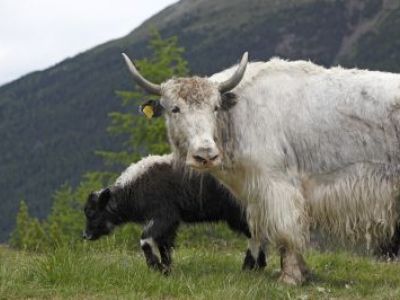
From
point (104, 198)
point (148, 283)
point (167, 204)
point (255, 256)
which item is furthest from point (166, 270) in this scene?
point (104, 198)

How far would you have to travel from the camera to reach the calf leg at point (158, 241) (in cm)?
980

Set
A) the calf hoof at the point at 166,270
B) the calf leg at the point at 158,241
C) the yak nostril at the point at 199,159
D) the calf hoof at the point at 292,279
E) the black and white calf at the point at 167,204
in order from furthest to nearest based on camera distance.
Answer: the black and white calf at the point at 167,204
the calf leg at the point at 158,241
the calf hoof at the point at 166,270
the calf hoof at the point at 292,279
the yak nostril at the point at 199,159

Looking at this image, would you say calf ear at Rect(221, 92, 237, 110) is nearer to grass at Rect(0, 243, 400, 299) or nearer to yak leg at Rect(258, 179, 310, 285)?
yak leg at Rect(258, 179, 310, 285)

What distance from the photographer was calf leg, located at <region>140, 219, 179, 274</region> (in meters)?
9.80

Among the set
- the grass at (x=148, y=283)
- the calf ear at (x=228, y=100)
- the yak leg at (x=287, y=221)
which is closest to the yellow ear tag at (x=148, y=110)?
the calf ear at (x=228, y=100)

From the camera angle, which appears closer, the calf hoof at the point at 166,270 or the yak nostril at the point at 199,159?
the yak nostril at the point at 199,159

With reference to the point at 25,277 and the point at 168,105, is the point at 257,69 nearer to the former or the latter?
the point at 168,105

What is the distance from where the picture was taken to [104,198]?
11477 mm

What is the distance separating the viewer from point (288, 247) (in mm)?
8711

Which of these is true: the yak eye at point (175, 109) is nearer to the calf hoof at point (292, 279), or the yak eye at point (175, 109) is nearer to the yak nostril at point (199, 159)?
the yak nostril at point (199, 159)

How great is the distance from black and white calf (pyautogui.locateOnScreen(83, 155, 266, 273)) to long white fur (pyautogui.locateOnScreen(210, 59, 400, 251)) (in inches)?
57.0

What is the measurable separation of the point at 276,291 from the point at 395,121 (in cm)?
235

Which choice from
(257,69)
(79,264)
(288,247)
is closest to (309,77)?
(257,69)

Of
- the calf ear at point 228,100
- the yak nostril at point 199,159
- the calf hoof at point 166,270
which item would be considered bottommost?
the calf hoof at point 166,270
